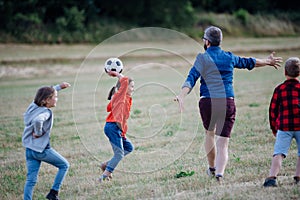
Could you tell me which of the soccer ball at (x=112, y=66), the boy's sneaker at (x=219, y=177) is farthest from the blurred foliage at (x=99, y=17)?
the boy's sneaker at (x=219, y=177)

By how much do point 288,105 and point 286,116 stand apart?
143 millimetres

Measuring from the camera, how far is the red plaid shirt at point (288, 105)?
650 cm

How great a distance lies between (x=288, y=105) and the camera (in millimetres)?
6531

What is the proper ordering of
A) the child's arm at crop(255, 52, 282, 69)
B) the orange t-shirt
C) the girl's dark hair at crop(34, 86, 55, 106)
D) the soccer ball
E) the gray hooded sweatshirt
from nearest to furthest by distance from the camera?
the gray hooded sweatshirt < the girl's dark hair at crop(34, 86, 55, 106) < the child's arm at crop(255, 52, 282, 69) < the orange t-shirt < the soccer ball

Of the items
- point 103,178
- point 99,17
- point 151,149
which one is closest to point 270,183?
point 103,178

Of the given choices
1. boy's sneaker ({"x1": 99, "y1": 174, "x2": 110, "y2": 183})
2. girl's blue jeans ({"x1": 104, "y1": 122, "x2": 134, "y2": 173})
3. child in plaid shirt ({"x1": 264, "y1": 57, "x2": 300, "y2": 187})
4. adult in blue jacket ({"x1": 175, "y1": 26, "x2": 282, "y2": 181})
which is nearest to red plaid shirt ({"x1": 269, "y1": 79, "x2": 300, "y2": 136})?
child in plaid shirt ({"x1": 264, "y1": 57, "x2": 300, "y2": 187})

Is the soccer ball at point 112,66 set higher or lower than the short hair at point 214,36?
lower

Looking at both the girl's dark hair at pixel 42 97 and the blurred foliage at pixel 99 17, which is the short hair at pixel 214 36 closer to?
the girl's dark hair at pixel 42 97

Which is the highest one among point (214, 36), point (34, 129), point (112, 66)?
point (214, 36)

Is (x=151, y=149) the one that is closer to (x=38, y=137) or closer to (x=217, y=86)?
(x=217, y=86)

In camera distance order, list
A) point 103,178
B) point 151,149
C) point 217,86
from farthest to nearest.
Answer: point 151,149, point 103,178, point 217,86

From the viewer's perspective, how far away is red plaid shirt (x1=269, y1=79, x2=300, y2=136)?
256 inches

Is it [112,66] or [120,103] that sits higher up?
[112,66]

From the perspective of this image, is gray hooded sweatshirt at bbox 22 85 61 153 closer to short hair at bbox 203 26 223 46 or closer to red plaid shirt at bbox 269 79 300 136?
short hair at bbox 203 26 223 46
